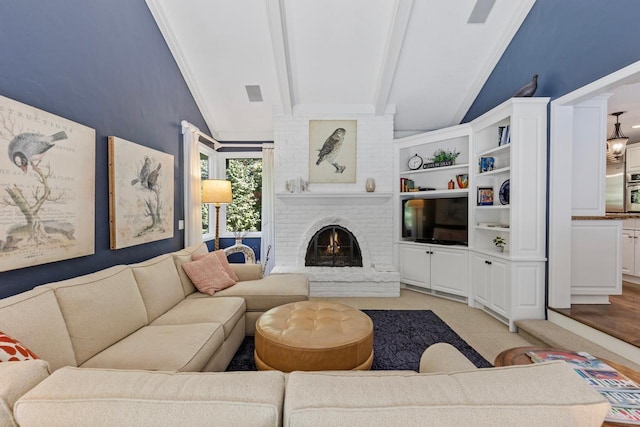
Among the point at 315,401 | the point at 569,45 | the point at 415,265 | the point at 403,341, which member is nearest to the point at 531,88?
the point at 569,45

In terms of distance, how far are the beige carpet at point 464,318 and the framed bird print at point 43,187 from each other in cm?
286

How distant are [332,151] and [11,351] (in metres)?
3.87

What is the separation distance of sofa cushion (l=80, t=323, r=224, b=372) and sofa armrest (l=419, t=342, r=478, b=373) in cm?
126

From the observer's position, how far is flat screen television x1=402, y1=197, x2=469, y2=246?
12.8 feet

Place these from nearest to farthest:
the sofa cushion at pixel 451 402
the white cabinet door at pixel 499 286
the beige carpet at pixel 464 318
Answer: the sofa cushion at pixel 451 402
the beige carpet at pixel 464 318
the white cabinet door at pixel 499 286

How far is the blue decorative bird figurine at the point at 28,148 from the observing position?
5.47 feet

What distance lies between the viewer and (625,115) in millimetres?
3791

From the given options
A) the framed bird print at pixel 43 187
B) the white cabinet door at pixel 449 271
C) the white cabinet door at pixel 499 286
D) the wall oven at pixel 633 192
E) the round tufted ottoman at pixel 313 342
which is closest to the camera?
the framed bird print at pixel 43 187

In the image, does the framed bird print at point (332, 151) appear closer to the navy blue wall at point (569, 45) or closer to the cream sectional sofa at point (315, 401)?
the navy blue wall at point (569, 45)

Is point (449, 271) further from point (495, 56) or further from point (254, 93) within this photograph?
point (254, 93)

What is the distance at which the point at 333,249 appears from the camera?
4508 millimetres

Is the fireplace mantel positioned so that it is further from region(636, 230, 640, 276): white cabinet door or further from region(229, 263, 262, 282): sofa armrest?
region(636, 230, 640, 276): white cabinet door

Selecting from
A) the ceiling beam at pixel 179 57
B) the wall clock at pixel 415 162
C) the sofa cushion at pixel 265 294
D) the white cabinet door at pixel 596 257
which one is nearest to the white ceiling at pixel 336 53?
the ceiling beam at pixel 179 57

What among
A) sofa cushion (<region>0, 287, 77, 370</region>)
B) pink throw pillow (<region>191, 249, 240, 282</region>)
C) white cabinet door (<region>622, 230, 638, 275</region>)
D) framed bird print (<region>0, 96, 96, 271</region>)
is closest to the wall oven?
white cabinet door (<region>622, 230, 638, 275</region>)
